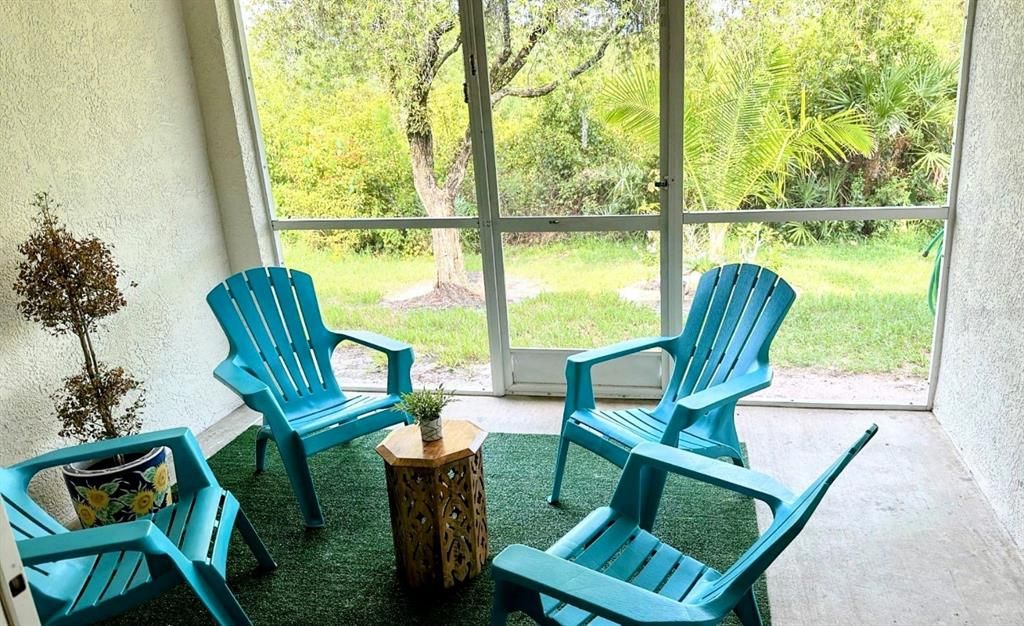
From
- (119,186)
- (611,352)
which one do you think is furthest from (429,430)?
(119,186)

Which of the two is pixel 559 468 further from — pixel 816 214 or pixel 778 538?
pixel 816 214

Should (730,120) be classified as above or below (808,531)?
above

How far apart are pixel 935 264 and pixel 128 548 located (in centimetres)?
317

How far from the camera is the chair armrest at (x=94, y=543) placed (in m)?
1.57

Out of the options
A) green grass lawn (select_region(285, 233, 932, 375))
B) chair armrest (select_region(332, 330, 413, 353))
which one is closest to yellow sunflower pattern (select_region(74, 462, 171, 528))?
chair armrest (select_region(332, 330, 413, 353))

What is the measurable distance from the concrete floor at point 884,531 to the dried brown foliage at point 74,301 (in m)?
0.75

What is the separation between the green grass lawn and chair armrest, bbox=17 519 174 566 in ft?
6.70

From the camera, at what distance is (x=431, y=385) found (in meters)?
3.67

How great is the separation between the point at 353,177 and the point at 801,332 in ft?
7.52

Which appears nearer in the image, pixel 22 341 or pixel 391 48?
pixel 22 341

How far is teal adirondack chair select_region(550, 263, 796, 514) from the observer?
88.7 inches

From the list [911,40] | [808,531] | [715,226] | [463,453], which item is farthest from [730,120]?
[463,453]

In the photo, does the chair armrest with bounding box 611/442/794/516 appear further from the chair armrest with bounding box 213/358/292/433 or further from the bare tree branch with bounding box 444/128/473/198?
the bare tree branch with bounding box 444/128/473/198

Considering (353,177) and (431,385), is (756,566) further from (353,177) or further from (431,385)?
(353,177)
